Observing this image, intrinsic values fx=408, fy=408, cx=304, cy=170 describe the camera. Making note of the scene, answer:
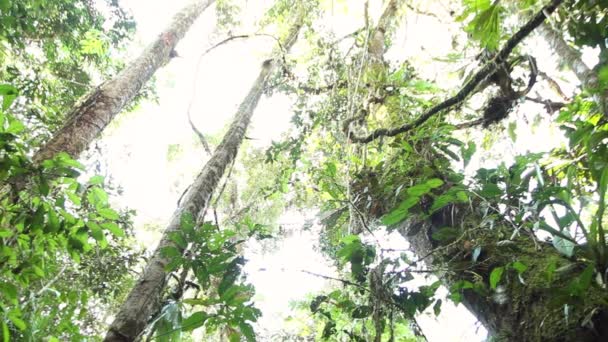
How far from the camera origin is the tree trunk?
9.59 ft

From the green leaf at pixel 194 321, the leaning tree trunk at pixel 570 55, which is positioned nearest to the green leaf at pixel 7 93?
the green leaf at pixel 194 321

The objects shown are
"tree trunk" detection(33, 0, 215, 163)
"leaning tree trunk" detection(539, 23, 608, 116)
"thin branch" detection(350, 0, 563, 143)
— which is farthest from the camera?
"tree trunk" detection(33, 0, 215, 163)

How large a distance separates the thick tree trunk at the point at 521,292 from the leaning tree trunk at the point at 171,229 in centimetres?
115

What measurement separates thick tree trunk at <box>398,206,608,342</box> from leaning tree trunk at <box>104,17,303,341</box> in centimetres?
115

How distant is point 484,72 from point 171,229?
1.76 meters

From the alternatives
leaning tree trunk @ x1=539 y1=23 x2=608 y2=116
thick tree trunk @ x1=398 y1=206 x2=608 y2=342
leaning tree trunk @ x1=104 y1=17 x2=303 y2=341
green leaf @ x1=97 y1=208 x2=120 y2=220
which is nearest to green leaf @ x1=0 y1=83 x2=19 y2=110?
green leaf @ x1=97 y1=208 x2=120 y2=220

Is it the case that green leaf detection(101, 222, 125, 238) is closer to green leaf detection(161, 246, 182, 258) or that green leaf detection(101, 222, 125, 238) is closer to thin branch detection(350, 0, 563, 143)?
green leaf detection(161, 246, 182, 258)

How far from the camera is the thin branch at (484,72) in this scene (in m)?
1.54

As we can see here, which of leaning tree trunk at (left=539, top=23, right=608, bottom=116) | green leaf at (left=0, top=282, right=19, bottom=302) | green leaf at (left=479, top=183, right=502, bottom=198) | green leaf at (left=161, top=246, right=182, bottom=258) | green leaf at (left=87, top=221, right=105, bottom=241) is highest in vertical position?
leaning tree trunk at (left=539, top=23, right=608, bottom=116)

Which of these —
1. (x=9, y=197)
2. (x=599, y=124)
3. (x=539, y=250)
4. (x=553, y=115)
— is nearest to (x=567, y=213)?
(x=539, y=250)

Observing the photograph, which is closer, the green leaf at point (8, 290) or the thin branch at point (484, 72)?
the thin branch at point (484, 72)

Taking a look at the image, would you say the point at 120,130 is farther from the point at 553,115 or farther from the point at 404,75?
the point at 553,115

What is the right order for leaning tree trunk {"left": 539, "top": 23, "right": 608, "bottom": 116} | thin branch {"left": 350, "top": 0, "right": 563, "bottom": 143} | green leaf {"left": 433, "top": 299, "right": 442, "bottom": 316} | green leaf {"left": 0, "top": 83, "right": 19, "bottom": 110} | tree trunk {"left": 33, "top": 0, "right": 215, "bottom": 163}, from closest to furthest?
green leaf {"left": 0, "top": 83, "right": 19, "bottom": 110}, thin branch {"left": 350, "top": 0, "right": 563, "bottom": 143}, green leaf {"left": 433, "top": 299, "right": 442, "bottom": 316}, leaning tree trunk {"left": 539, "top": 23, "right": 608, "bottom": 116}, tree trunk {"left": 33, "top": 0, "right": 215, "bottom": 163}

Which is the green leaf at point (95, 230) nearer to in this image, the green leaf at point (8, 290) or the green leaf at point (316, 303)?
the green leaf at point (8, 290)
